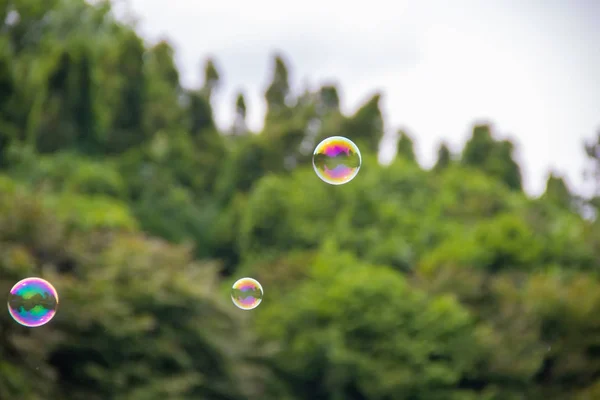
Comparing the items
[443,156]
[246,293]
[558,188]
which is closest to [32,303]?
[246,293]

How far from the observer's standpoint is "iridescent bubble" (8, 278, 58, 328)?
902cm

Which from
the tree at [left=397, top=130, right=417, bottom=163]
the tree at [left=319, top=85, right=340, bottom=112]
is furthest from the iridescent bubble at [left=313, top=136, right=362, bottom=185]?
the tree at [left=397, top=130, right=417, bottom=163]

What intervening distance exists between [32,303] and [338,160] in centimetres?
341

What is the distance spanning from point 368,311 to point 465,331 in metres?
2.42

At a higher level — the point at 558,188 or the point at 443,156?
the point at 443,156

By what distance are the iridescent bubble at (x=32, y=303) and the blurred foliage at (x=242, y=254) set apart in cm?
544

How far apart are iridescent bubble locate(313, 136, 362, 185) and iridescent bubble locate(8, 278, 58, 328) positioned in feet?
10.1

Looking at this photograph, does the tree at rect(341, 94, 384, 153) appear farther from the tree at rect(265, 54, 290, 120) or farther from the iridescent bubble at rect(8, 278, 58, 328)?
the iridescent bubble at rect(8, 278, 58, 328)

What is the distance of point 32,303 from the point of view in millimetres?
8992

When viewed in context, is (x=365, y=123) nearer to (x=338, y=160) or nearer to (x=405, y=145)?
(x=405, y=145)

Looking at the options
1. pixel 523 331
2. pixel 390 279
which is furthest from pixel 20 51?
pixel 523 331

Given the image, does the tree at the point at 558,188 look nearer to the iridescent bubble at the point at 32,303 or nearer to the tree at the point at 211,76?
the tree at the point at 211,76

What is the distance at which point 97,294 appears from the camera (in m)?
16.8

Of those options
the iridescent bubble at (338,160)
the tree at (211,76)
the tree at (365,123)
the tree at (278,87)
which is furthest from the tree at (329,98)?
the iridescent bubble at (338,160)
